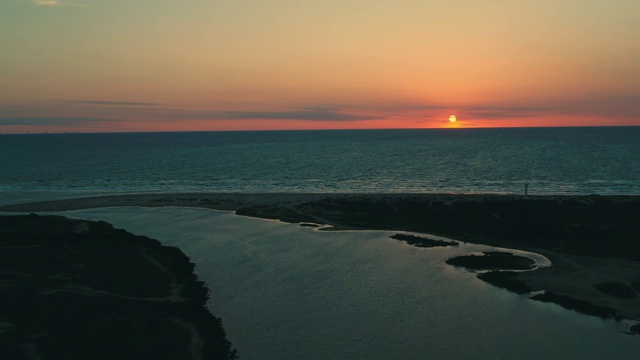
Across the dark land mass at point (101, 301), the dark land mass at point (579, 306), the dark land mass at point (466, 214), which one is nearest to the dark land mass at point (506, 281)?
the dark land mass at point (579, 306)

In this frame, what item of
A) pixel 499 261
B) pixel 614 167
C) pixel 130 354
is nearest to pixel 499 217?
pixel 499 261

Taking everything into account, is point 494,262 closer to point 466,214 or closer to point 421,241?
point 421,241

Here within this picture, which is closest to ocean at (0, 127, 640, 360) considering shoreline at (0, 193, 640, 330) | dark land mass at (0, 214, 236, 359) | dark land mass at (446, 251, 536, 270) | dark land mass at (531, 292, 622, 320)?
dark land mass at (531, 292, 622, 320)

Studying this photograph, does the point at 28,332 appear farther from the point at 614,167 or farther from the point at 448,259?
the point at 614,167

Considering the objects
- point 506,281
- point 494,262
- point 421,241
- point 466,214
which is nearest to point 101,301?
point 506,281

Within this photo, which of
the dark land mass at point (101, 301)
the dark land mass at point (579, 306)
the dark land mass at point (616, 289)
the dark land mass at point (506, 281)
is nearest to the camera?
the dark land mass at point (101, 301)

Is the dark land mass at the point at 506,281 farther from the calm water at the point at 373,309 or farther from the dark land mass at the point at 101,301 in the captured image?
the dark land mass at the point at 101,301

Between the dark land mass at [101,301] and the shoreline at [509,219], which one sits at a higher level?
the shoreline at [509,219]
